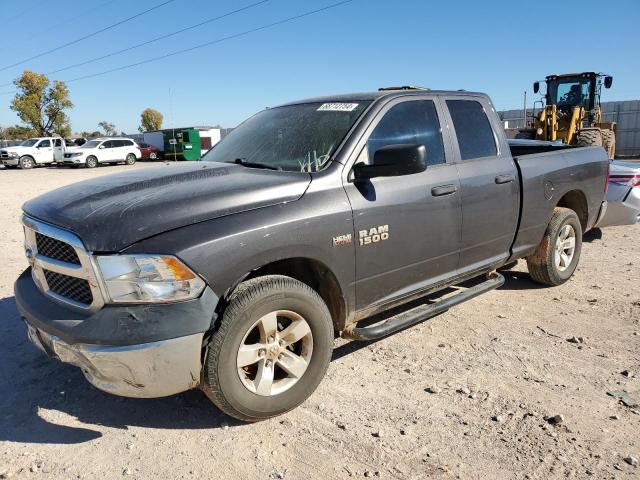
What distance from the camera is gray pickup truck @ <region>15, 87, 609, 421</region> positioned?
250 cm

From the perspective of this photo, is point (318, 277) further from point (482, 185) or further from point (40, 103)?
point (40, 103)

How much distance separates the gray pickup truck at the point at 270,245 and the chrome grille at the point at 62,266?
0.04 ft

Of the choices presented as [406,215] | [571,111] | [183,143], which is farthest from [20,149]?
[406,215]

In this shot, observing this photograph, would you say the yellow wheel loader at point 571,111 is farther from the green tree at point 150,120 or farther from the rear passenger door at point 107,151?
the green tree at point 150,120

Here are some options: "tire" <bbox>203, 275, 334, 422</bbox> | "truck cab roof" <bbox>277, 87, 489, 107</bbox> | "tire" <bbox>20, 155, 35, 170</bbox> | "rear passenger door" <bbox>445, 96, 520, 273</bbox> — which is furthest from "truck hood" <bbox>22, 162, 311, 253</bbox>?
"tire" <bbox>20, 155, 35, 170</bbox>

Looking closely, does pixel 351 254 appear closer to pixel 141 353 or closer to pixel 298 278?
pixel 298 278

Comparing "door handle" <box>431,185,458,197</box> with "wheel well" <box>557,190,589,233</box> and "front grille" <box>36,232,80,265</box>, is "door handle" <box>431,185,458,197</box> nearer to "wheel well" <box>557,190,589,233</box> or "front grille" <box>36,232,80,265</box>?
"wheel well" <box>557,190,589,233</box>

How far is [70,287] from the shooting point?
272 centimetres

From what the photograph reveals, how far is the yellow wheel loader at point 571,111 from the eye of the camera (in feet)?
48.9

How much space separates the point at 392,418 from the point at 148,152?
34.5 m

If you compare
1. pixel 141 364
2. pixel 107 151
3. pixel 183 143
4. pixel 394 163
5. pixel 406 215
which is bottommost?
pixel 141 364

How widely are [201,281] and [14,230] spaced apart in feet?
25.4

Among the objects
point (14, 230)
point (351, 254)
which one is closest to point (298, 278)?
point (351, 254)

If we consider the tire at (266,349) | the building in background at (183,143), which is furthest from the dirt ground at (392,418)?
the building in background at (183,143)
